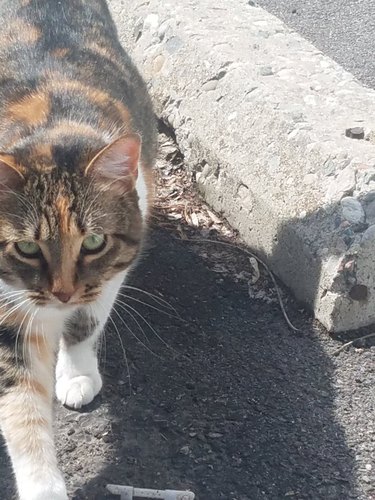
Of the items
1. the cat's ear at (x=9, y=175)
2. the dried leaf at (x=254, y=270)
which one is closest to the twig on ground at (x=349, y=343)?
the dried leaf at (x=254, y=270)

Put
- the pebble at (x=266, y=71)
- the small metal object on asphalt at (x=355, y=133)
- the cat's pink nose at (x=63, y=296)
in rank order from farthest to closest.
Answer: the pebble at (x=266, y=71)
the small metal object on asphalt at (x=355, y=133)
the cat's pink nose at (x=63, y=296)

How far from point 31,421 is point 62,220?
23.8 inches

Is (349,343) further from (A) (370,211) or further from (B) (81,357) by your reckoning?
(B) (81,357)

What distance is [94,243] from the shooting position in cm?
237

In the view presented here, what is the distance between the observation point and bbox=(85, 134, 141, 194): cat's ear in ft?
7.61

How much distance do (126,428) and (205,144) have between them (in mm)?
1497

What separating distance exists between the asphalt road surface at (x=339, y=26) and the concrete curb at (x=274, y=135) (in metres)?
0.94

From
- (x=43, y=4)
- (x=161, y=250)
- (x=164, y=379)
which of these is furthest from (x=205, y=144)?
(x=164, y=379)

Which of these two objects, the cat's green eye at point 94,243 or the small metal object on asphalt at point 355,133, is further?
the small metal object on asphalt at point 355,133

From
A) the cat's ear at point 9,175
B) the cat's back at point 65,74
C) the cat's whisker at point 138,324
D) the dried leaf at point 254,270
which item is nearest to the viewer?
the cat's ear at point 9,175

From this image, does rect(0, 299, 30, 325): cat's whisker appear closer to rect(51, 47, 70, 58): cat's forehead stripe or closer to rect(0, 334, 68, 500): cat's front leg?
rect(0, 334, 68, 500): cat's front leg

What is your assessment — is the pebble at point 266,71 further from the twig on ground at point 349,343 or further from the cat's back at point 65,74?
the twig on ground at point 349,343

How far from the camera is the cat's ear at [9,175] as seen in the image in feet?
7.32

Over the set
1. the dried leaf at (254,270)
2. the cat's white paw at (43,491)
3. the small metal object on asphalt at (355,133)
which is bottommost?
the cat's white paw at (43,491)
